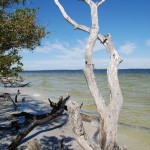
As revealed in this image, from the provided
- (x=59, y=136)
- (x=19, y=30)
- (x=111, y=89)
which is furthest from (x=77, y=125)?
(x=59, y=136)

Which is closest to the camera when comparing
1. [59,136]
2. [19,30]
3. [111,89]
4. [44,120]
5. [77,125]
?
[77,125]

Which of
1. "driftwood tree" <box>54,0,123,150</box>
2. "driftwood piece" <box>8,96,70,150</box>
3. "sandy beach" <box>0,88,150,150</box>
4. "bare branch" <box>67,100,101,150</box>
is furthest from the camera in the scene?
"sandy beach" <box>0,88,150,150</box>

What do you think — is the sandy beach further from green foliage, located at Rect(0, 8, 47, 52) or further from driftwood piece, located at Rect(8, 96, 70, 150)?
green foliage, located at Rect(0, 8, 47, 52)

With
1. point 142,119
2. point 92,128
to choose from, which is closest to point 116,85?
point 92,128

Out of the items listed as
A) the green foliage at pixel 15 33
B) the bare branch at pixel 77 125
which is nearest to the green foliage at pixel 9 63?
the green foliage at pixel 15 33

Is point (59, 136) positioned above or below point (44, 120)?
below

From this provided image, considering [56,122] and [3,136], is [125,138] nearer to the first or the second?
[56,122]

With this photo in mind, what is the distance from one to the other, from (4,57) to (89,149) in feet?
20.7

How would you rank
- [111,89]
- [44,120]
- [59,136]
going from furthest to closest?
[59,136] → [44,120] → [111,89]

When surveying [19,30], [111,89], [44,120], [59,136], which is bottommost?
[59,136]

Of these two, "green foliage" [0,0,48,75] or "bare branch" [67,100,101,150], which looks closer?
"bare branch" [67,100,101,150]

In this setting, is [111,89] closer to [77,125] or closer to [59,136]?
[77,125]

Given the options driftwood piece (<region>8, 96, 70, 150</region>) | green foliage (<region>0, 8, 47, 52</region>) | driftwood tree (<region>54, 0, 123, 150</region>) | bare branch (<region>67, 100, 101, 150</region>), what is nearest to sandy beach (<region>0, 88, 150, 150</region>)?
driftwood piece (<region>8, 96, 70, 150</region>)

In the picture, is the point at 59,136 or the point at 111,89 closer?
the point at 111,89
